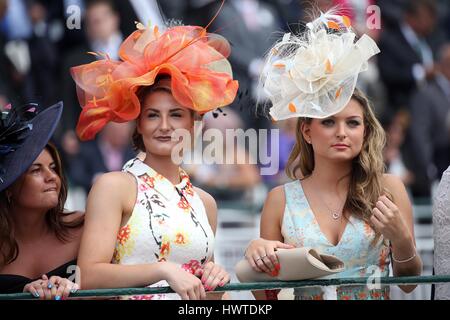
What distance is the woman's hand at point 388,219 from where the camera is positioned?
372 cm

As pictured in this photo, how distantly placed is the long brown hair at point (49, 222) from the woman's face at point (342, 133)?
945 mm

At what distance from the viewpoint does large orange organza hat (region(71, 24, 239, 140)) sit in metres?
3.97

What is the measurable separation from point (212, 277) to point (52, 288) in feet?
1.70

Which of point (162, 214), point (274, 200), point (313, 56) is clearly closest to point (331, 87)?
point (313, 56)

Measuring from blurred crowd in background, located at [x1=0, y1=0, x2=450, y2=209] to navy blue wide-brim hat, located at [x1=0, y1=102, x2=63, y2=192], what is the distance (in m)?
3.38

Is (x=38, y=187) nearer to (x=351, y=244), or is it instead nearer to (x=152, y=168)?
(x=152, y=168)

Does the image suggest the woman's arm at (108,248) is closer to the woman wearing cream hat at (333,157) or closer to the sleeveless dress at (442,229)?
the woman wearing cream hat at (333,157)

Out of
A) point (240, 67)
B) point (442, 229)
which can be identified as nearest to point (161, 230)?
point (442, 229)

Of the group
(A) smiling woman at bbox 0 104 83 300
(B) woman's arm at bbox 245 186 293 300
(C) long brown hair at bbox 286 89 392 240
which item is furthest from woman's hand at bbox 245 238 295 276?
(A) smiling woman at bbox 0 104 83 300

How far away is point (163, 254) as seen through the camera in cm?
383

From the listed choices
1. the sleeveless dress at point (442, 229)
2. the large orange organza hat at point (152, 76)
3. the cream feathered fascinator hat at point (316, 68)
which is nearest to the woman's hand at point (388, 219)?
the sleeveless dress at point (442, 229)

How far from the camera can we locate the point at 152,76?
396 centimetres

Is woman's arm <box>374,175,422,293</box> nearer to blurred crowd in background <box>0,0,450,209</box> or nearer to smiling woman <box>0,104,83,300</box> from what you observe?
smiling woman <box>0,104,83,300</box>
